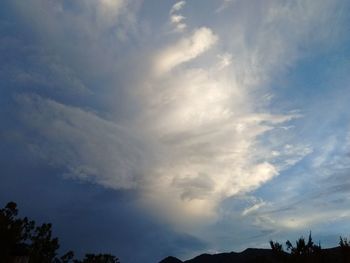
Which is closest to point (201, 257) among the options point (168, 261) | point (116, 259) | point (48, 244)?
point (168, 261)

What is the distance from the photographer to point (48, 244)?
43.4 m

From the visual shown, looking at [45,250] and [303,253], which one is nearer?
[303,253]

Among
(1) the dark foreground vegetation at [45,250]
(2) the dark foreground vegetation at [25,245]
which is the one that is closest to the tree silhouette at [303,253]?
(1) the dark foreground vegetation at [45,250]

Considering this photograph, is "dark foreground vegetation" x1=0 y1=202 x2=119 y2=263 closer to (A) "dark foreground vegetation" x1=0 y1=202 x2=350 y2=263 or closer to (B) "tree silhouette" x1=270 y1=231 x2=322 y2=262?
(A) "dark foreground vegetation" x1=0 y1=202 x2=350 y2=263

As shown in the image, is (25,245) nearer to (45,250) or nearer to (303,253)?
(45,250)

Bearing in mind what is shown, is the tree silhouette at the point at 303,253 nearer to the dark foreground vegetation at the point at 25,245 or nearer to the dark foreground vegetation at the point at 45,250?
the dark foreground vegetation at the point at 45,250

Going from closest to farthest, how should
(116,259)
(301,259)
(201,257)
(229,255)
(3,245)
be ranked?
(301,259), (3,245), (116,259), (229,255), (201,257)

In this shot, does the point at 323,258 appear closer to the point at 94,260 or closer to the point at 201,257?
the point at 94,260

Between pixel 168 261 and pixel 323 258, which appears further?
pixel 168 261

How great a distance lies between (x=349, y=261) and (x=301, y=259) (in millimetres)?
2935

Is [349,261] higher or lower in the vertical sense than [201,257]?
lower

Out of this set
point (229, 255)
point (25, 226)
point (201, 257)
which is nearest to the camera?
point (25, 226)

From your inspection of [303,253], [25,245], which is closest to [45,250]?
[25,245]

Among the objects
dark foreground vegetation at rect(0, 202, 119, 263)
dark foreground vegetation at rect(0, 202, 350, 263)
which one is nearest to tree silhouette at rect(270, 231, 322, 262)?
dark foreground vegetation at rect(0, 202, 350, 263)
